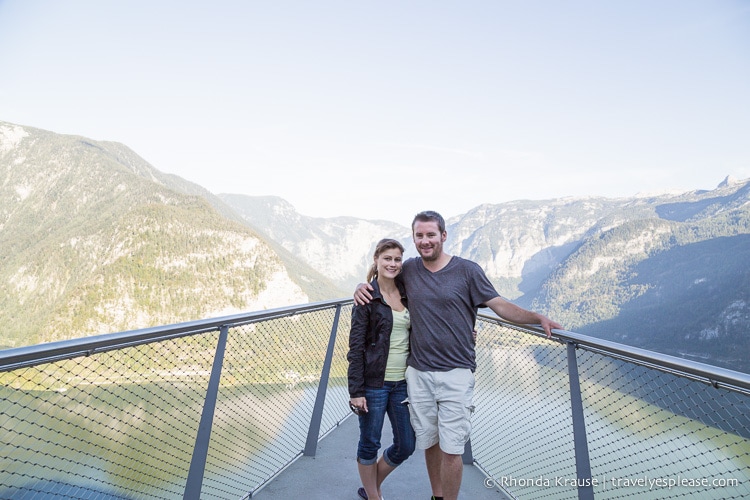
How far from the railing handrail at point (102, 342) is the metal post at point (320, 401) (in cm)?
111

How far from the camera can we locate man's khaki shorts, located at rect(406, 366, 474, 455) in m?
2.29

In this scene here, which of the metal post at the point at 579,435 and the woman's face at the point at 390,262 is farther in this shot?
the woman's face at the point at 390,262

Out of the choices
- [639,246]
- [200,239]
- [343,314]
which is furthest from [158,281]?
[639,246]

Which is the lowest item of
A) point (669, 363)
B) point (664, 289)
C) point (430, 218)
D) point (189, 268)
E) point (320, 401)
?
point (664, 289)

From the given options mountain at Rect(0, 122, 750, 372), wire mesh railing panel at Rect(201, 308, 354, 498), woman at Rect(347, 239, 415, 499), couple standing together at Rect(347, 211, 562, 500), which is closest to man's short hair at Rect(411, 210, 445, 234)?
couple standing together at Rect(347, 211, 562, 500)

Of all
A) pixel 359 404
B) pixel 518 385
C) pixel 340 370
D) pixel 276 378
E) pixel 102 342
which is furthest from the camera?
pixel 276 378

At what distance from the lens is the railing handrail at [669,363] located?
159cm

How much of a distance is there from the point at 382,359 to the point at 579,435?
1.04m

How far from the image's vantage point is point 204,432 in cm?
229

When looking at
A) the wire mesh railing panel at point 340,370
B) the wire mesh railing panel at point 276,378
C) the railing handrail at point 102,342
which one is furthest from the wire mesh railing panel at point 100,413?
the wire mesh railing panel at point 340,370

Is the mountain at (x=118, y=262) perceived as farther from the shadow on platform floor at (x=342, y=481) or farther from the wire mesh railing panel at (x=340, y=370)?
the shadow on platform floor at (x=342, y=481)

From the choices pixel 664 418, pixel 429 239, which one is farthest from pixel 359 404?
pixel 664 418

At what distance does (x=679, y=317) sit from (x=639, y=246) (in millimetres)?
78034

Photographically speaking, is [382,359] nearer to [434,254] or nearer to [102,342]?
[434,254]
